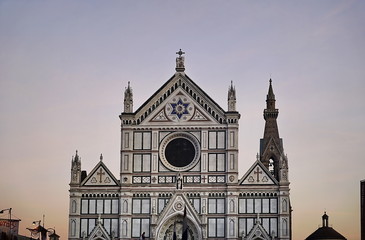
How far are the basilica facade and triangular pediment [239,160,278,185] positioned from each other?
9 cm

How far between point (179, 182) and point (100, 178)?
7538 mm

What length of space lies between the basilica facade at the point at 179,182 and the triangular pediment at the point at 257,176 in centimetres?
9

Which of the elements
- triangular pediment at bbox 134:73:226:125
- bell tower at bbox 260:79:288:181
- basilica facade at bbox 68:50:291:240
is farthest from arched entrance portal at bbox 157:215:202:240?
bell tower at bbox 260:79:288:181

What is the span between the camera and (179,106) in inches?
3622

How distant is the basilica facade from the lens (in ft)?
293

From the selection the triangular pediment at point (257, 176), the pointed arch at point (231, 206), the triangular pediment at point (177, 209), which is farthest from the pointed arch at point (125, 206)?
the triangular pediment at point (257, 176)

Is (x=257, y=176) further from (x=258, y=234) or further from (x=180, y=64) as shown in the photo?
(x=180, y=64)

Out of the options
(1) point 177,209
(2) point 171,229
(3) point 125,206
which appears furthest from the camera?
(2) point 171,229

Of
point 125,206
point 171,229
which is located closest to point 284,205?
point 171,229

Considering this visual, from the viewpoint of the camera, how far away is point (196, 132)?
91500 millimetres

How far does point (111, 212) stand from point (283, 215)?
52.3ft

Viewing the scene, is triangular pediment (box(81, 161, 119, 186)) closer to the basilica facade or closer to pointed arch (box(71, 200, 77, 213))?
the basilica facade

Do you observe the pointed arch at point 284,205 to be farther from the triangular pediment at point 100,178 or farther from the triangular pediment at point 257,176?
the triangular pediment at point 100,178

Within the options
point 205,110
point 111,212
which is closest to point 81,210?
point 111,212
